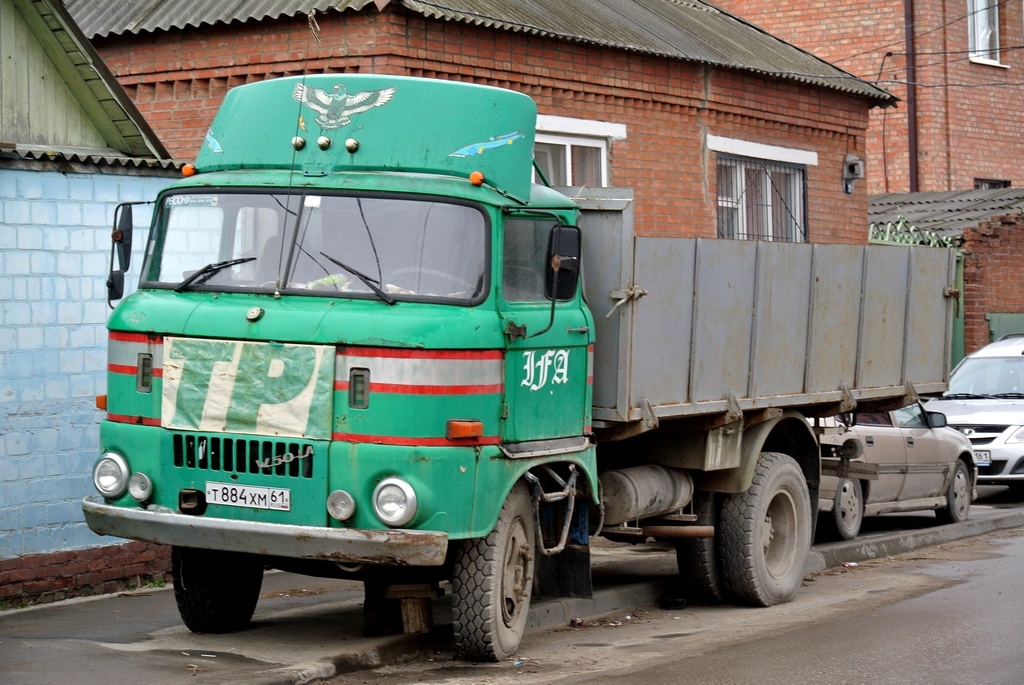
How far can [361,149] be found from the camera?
7.68m

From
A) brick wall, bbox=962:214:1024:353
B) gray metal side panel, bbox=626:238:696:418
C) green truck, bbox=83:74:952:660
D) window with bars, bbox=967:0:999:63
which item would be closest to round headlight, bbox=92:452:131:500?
green truck, bbox=83:74:952:660

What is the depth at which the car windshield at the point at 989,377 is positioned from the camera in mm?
17594

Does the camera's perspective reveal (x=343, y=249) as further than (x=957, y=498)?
Result: No

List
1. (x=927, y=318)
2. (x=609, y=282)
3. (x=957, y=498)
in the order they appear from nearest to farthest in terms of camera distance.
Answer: (x=609, y=282)
(x=927, y=318)
(x=957, y=498)

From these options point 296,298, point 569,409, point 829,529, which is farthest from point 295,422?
point 829,529

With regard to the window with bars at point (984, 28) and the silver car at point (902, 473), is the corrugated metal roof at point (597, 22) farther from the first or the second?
the window with bars at point (984, 28)

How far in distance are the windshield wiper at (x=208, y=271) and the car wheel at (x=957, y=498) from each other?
9.25 meters

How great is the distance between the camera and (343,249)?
7.47 meters

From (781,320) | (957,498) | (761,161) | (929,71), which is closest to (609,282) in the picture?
(781,320)

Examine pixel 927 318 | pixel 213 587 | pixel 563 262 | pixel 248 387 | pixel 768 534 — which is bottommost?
pixel 213 587

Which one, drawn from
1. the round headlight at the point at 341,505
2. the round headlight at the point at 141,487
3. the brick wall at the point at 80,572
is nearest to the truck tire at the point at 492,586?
the round headlight at the point at 341,505

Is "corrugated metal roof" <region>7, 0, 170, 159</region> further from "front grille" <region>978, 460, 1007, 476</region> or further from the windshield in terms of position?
"front grille" <region>978, 460, 1007, 476</region>

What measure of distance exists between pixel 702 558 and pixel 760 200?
24.7ft

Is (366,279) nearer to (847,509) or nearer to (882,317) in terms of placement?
(882,317)
